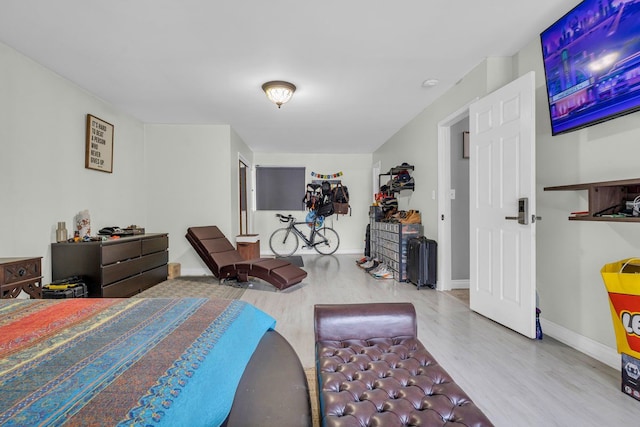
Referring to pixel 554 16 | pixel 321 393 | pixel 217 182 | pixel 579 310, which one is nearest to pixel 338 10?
pixel 554 16

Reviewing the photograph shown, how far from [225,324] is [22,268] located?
2215 mm

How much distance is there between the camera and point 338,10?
2078 mm

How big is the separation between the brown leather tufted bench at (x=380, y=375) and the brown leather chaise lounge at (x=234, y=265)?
2.17m

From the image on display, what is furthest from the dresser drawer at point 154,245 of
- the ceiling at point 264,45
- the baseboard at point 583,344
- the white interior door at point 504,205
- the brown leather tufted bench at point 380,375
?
the baseboard at point 583,344

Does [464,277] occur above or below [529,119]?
below

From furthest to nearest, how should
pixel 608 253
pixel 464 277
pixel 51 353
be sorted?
pixel 464 277 → pixel 608 253 → pixel 51 353

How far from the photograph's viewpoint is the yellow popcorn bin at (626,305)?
157cm

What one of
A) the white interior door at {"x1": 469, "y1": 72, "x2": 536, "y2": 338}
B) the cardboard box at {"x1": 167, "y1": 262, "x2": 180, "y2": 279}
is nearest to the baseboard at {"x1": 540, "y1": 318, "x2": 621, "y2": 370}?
the white interior door at {"x1": 469, "y1": 72, "x2": 536, "y2": 338}

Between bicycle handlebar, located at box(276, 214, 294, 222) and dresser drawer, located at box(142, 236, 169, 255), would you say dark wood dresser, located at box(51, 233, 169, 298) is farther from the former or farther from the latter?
bicycle handlebar, located at box(276, 214, 294, 222)

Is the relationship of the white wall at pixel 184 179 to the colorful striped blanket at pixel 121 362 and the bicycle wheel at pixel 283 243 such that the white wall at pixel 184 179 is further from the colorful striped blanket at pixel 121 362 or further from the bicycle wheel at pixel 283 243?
the colorful striped blanket at pixel 121 362

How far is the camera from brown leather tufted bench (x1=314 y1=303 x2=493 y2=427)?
970 millimetres

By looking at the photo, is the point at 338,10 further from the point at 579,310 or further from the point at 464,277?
the point at 464,277

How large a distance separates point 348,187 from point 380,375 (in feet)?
20.2

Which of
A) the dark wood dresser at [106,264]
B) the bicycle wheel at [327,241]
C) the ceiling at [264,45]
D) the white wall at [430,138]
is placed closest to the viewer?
the ceiling at [264,45]
